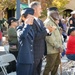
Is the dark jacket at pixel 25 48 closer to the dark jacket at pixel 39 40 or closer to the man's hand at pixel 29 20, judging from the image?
the man's hand at pixel 29 20

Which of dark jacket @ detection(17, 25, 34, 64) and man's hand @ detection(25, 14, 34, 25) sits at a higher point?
man's hand @ detection(25, 14, 34, 25)

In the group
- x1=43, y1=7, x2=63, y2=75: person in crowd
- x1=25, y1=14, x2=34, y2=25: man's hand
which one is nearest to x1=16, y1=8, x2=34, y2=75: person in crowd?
x1=25, y1=14, x2=34, y2=25: man's hand

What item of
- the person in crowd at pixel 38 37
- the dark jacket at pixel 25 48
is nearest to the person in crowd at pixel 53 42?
the person in crowd at pixel 38 37

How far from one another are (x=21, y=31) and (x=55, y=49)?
1.76 m

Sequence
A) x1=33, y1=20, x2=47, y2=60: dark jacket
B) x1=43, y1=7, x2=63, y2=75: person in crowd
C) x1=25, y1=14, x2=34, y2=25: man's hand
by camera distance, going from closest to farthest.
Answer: x1=25, y1=14, x2=34, y2=25: man's hand → x1=33, y1=20, x2=47, y2=60: dark jacket → x1=43, y1=7, x2=63, y2=75: person in crowd

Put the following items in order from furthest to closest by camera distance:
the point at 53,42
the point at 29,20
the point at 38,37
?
the point at 53,42
the point at 38,37
the point at 29,20

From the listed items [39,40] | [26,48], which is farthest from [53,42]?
[26,48]

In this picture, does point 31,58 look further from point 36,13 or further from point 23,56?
point 36,13

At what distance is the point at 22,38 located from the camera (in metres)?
5.64

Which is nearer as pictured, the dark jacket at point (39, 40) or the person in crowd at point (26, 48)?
the person in crowd at point (26, 48)

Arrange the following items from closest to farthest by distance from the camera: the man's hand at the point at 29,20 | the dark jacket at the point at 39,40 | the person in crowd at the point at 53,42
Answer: the man's hand at the point at 29,20, the dark jacket at the point at 39,40, the person in crowd at the point at 53,42

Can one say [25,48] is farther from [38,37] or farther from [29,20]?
[38,37]

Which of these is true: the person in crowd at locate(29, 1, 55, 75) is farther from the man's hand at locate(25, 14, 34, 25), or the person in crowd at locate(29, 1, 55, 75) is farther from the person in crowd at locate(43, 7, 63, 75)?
the person in crowd at locate(43, 7, 63, 75)

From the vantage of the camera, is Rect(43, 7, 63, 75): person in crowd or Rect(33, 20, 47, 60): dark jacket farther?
Rect(43, 7, 63, 75): person in crowd
